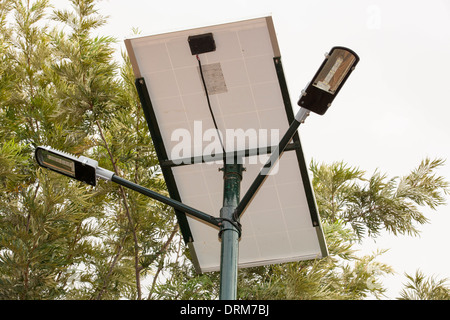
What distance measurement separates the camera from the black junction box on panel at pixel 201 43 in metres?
3.95

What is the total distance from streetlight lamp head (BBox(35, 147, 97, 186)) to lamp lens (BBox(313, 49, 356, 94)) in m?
1.43

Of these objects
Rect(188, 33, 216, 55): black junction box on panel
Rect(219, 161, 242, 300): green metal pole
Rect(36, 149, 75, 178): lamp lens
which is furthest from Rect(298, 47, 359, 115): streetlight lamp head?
Rect(36, 149, 75, 178): lamp lens

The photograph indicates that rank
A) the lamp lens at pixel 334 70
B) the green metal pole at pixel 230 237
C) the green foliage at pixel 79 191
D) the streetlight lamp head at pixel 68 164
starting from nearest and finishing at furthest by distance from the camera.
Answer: the green metal pole at pixel 230 237 < the lamp lens at pixel 334 70 < the streetlight lamp head at pixel 68 164 < the green foliage at pixel 79 191

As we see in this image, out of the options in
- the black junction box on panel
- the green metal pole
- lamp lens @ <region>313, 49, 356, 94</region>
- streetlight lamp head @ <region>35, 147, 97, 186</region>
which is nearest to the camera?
the green metal pole

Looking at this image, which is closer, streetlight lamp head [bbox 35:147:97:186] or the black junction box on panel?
streetlight lamp head [bbox 35:147:97:186]

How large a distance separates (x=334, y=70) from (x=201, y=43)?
107 centimetres

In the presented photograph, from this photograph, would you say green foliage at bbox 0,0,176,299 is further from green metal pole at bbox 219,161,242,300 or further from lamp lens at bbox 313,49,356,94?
lamp lens at bbox 313,49,356,94

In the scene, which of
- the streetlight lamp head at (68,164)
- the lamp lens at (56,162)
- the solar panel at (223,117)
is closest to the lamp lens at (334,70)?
the solar panel at (223,117)

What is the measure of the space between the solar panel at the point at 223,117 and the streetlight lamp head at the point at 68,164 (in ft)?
2.74

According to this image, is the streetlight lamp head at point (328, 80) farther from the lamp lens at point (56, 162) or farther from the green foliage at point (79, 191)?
the green foliage at point (79, 191)

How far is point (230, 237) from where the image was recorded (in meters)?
3.29

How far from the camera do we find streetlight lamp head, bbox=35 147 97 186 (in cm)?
352

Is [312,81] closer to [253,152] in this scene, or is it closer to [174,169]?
[253,152]

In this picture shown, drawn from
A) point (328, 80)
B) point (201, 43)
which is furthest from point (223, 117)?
point (328, 80)
